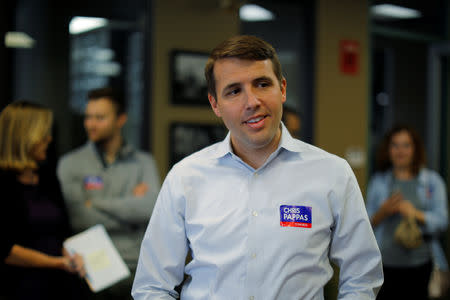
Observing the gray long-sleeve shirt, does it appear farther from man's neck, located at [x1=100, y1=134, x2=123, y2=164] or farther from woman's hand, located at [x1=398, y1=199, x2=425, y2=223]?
woman's hand, located at [x1=398, y1=199, x2=425, y2=223]

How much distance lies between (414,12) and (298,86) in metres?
1.64

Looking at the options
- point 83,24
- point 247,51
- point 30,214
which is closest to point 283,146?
point 247,51

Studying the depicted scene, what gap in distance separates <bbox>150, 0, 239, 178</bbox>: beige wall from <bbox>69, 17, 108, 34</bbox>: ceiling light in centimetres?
46

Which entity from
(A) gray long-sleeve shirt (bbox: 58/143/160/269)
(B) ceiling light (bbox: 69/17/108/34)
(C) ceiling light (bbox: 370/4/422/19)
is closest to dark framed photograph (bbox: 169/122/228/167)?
(B) ceiling light (bbox: 69/17/108/34)

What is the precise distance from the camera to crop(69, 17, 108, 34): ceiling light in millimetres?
4285

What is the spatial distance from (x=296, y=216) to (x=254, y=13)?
4.03 m

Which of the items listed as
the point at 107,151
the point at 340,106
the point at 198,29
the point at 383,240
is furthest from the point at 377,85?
the point at 107,151

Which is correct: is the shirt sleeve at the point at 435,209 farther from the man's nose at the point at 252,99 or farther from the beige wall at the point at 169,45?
the man's nose at the point at 252,99

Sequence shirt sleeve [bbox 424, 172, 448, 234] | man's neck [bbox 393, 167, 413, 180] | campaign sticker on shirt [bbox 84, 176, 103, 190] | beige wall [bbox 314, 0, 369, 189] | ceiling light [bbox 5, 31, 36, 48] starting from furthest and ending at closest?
beige wall [bbox 314, 0, 369, 189] < ceiling light [bbox 5, 31, 36, 48] < man's neck [bbox 393, 167, 413, 180] < shirt sleeve [bbox 424, 172, 448, 234] < campaign sticker on shirt [bbox 84, 176, 103, 190]

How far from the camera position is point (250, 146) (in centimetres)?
172

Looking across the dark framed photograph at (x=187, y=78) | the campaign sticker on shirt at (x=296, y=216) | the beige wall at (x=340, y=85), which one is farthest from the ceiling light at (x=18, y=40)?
the campaign sticker on shirt at (x=296, y=216)

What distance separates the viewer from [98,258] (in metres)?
2.66

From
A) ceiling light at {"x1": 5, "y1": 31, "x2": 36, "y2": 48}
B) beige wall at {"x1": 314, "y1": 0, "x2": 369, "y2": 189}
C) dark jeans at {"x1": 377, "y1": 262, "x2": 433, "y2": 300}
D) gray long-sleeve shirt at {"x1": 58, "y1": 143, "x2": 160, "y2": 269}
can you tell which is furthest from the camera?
beige wall at {"x1": 314, "y1": 0, "x2": 369, "y2": 189}

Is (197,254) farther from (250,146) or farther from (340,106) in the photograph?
(340,106)
